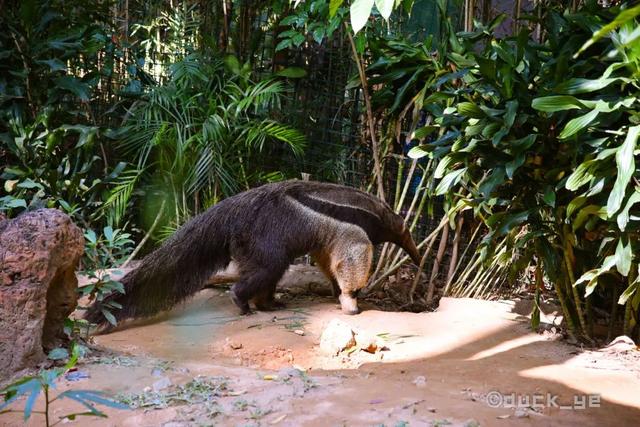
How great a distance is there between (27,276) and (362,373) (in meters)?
2.09

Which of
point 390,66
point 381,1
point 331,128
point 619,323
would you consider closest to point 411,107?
point 390,66

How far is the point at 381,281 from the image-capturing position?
766 cm

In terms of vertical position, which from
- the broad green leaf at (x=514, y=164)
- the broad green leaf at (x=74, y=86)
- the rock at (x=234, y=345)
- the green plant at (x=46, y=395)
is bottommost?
the rock at (x=234, y=345)

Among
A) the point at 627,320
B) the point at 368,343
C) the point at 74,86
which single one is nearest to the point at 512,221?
the point at 627,320

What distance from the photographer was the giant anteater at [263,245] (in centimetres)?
616

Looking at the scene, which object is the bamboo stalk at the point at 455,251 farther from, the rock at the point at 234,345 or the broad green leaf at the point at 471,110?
the rock at the point at 234,345

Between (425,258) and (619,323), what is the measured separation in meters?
2.22

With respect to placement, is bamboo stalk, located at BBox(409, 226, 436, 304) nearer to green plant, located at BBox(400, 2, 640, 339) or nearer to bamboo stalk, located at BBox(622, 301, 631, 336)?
green plant, located at BBox(400, 2, 640, 339)

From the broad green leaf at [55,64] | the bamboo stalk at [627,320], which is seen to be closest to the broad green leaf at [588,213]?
the bamboo stalk at [627,320]

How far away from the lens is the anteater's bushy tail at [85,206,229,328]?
6.04 m

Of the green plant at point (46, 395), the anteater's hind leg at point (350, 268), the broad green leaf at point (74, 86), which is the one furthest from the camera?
the broad green leaf at point (74, 86)

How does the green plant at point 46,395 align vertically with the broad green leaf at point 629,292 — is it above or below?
above

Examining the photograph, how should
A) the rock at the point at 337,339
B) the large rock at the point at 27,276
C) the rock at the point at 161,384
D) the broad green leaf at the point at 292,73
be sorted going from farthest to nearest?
1. the broad green leaf at the point at 292,73
2. the rock at the point at 337,339
3. the large rock at the point at 27,276
4. the rock at the point at 161,384

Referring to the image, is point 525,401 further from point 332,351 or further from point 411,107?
point 411,107
